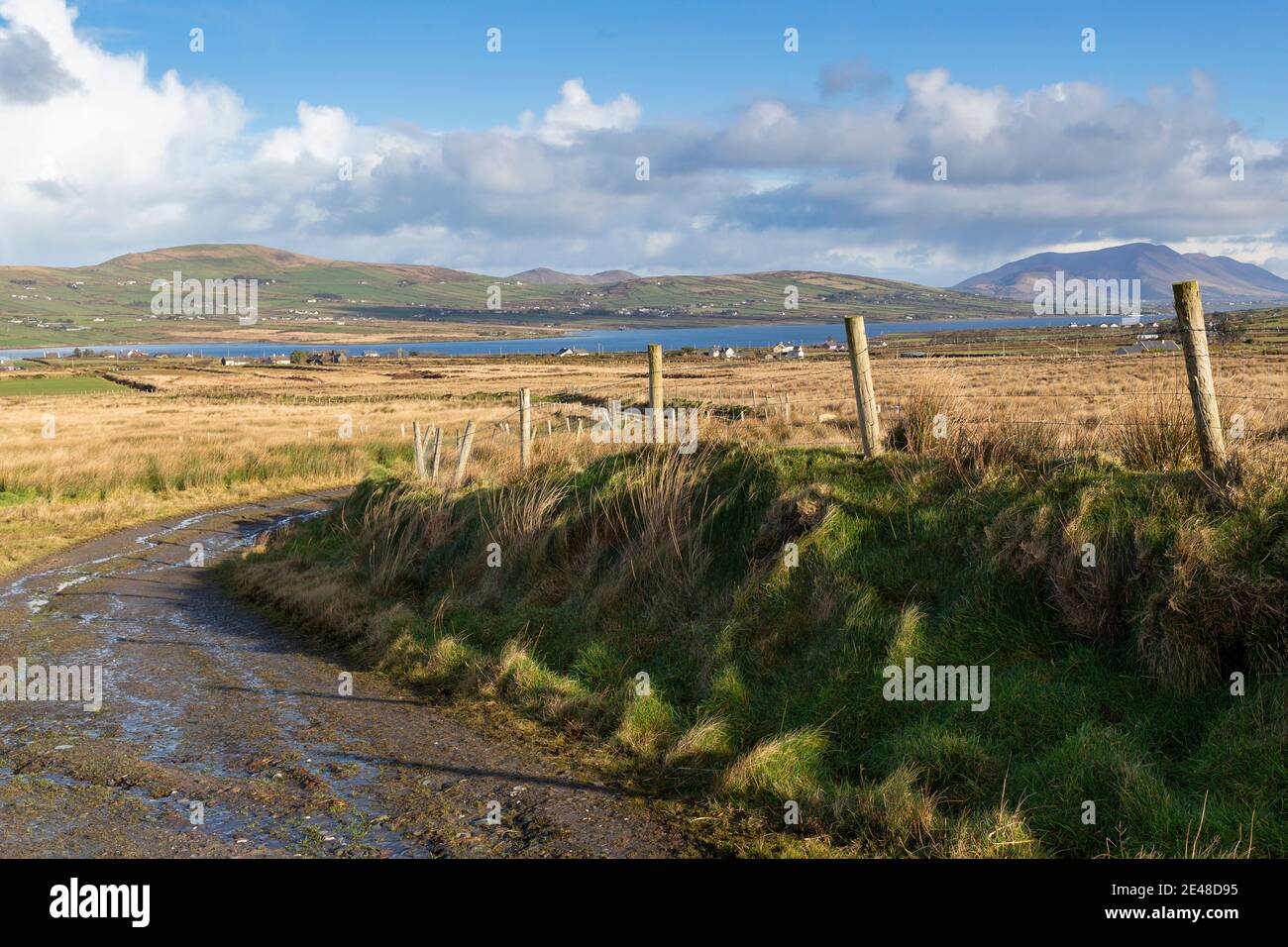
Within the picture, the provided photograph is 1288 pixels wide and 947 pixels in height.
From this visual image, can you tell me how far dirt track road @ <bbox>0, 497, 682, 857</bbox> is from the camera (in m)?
6.54

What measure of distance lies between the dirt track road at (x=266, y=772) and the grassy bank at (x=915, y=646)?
77 cm

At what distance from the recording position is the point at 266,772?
26.1 feet

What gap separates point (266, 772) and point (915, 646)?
17.4 feet

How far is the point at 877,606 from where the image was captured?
324 inches

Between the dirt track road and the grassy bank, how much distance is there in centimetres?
77

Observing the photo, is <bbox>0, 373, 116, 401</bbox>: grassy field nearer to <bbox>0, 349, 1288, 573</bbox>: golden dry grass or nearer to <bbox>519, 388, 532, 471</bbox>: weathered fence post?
<bbox>0, 349, 1288, 573</bbox>: golden dry grass

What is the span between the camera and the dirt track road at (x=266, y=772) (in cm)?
654
